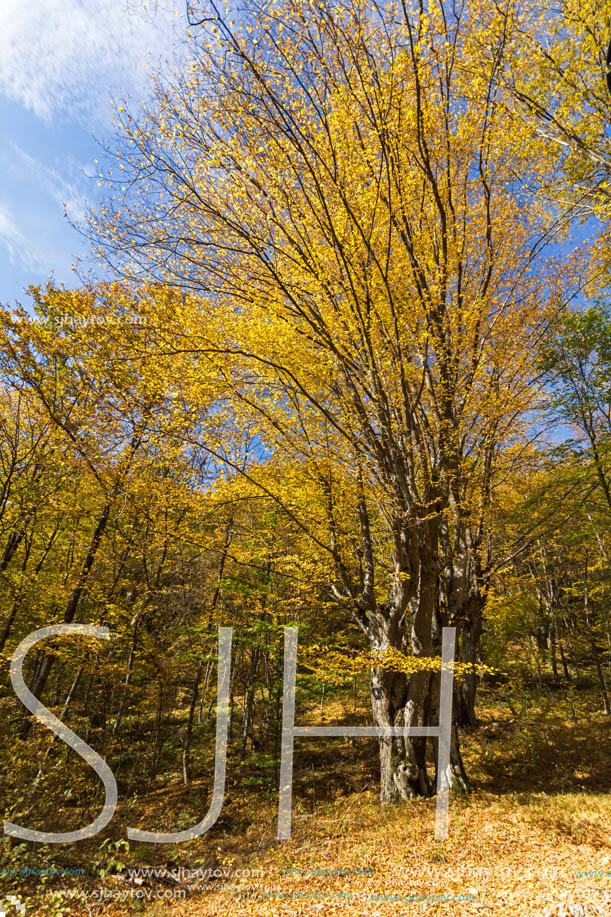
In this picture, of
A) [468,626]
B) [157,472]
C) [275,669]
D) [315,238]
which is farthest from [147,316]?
[275,669]

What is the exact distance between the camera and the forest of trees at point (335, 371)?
484cm

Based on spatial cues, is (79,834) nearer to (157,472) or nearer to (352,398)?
(157,472)

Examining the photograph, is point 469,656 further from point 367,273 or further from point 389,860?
point 367,273

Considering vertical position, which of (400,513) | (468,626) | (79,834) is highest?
(400,513)

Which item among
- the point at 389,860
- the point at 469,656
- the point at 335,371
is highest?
the point at 335,371

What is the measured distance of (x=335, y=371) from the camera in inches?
246

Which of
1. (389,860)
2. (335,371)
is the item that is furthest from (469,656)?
(335,371)

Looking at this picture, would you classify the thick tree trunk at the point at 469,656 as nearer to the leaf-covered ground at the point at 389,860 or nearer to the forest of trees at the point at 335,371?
the forest of trees at the point at 335,371

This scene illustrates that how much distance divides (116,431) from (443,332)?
222 inches

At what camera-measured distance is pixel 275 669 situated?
40.6ft

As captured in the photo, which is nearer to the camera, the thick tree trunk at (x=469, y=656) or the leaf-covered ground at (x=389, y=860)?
the leaf-covered ground at (x=389, y=860)

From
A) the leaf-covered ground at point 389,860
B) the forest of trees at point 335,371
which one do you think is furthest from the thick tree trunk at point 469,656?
the leaf-covered ground at point 389,860

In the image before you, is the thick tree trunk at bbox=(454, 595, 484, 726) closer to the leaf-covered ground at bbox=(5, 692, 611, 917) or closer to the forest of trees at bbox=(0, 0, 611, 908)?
the forest of trees at bbox=(0, 0, 611, 908)

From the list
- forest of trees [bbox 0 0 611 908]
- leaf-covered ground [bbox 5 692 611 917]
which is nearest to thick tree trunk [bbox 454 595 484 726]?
forest of trees [bbox 0 0 611 908]
